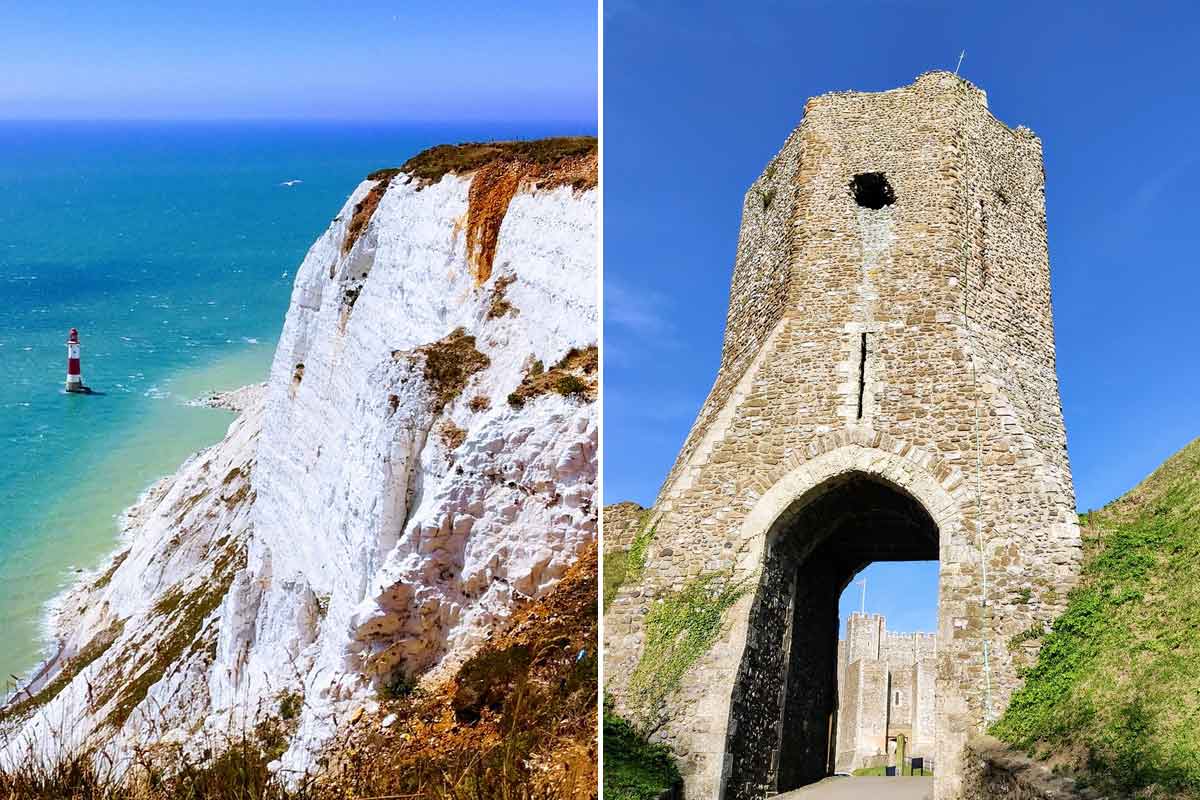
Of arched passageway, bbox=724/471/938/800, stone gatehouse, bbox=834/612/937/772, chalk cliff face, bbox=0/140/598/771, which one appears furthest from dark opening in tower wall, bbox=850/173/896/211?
stone gatehouse, bbox=834/612/937/772

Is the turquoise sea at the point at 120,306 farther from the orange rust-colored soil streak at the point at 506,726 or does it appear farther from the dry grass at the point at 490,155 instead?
the orange rust-colored soil streak at the point at 506,726

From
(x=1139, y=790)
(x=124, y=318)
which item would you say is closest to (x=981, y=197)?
(x=1139, y=790)

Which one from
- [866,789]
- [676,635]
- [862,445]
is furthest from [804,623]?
[862,445]

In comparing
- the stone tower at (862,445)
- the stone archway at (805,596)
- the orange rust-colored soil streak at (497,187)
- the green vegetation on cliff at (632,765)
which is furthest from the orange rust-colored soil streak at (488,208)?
the green vegetation on cliff at (632,765)

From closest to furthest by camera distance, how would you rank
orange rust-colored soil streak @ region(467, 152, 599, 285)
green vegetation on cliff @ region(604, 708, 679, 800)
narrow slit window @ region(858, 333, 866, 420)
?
1. green vegetation on cliff @ region(604, 708, 679, 800)
2. narrow slit window @ region(858, 333, 866, 420)
3. orange rust-colored soil streak @ region(467, 152, 599, 285)

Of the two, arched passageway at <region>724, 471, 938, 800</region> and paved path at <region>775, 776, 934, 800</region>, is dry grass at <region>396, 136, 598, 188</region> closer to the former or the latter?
arched passageway at <region>724, 471, 938, 800</region>

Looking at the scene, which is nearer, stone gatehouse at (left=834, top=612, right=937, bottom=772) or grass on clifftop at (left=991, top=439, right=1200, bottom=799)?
grass on clifftop at (left=991, top=439, right=1200, bottom=799)
